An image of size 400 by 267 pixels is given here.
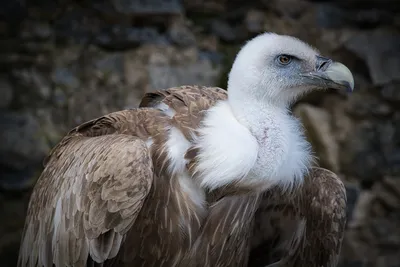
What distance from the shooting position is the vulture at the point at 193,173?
359 cm

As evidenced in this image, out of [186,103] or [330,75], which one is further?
[186,103]

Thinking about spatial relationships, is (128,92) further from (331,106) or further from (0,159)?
(331,106)

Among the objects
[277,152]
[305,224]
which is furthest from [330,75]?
[305,224]

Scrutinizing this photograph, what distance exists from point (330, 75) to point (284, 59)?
0.74 feet

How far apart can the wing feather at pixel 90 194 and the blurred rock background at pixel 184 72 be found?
7.66 feet

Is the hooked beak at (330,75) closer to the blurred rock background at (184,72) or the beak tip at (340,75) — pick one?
the beak tip at (340,75)

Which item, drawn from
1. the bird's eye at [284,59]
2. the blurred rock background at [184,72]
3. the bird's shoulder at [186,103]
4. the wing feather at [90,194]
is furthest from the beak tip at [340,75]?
the blurred rock background at [184,72]

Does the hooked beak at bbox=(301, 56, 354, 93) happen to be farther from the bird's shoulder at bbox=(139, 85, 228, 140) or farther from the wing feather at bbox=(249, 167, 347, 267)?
the wing feather at bbox=(249, 167, 347, 267)

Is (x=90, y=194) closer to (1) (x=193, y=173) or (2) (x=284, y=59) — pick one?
(1) (x=193, y=173)

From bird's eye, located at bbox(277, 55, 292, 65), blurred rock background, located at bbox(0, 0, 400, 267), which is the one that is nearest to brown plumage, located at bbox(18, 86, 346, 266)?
bird's eye, located at bbox(277, 55, 292, 65)

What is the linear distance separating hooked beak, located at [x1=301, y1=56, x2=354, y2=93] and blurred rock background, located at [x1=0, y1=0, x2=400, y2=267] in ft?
9.59

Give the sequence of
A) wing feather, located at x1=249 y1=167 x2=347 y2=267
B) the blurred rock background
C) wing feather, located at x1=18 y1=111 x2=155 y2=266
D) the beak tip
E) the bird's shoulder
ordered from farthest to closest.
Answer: the blurred rock background
wing feather, located at x1=249 y1=167 x2=347 y2=267
the bird's shoulder
the beak tip
wing feather, located at x1=18 y1=111 x2=155 y2=266

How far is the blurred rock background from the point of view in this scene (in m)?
6.46

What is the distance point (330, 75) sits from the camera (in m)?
3.73
